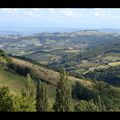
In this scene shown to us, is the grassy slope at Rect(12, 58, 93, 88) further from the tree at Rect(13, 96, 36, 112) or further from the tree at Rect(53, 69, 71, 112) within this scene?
the tree at Rect(13, 96, 36, 112)

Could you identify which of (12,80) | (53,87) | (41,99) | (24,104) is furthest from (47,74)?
(24,104)

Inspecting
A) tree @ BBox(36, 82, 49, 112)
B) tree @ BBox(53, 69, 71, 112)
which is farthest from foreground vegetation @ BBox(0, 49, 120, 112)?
tree @ BBox(53, 69, 71, 112)

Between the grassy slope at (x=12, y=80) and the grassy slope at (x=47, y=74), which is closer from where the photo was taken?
the grassy slope at (x=12, y=80)

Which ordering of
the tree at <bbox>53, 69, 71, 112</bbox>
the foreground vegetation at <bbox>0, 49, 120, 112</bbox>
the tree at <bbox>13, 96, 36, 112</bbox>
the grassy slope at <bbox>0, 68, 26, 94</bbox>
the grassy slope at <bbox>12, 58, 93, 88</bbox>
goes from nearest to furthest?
the tree at <bbox>13, 96, 36, 112</bbox>
the tree at <bbox>53, 69, 71, 112</bbox>
the foreground vegetation at <bbox>0, 49, 120, 112</bbox>
the grassy slope at <bbox>0, 68, 26, 94</bbox>
the grassy slope at <bbox>12, 58, 93, 88</bbox>

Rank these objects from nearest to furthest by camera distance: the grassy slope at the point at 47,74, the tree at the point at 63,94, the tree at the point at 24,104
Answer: the tree at the point at 24,104
the tree at the point at 63,94
the grassy slope at the point at 47,74

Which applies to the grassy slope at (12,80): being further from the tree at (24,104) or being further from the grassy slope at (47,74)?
the tree at (24,104)

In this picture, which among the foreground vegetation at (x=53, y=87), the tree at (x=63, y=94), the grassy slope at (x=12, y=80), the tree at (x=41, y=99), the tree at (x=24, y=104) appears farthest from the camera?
the grassy slope at (x=12, y=80)

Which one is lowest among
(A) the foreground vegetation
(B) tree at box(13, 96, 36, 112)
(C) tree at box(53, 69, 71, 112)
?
(B) tree at box(13, 96, 36, 112)

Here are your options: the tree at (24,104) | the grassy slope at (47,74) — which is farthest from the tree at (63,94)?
the grassy slope at (47,74)

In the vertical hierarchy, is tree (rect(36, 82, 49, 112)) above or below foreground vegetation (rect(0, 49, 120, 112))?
below

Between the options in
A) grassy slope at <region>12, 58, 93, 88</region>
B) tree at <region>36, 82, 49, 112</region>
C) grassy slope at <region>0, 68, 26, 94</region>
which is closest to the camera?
tree at <region>36, 82, 49, 112</region>
